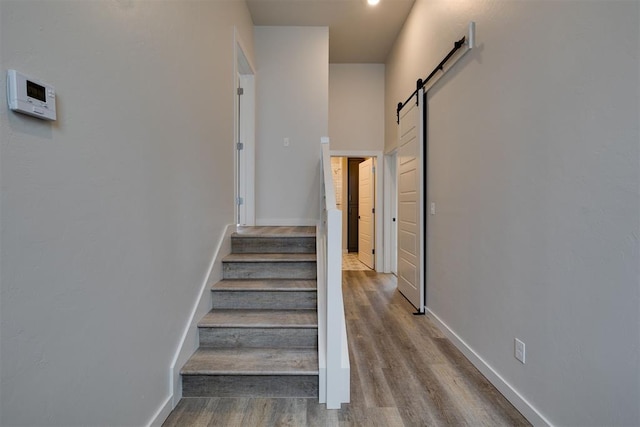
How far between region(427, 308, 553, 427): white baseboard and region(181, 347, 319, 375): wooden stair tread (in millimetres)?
1098

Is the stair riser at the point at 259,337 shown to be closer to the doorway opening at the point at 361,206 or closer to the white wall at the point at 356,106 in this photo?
the doorway opening at the point at 361,206

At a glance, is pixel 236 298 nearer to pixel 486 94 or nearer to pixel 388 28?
pixel 486 94

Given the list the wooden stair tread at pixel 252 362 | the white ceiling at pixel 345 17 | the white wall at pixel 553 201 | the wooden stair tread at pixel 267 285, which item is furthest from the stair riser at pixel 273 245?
the white ceiling at pixel 345 17

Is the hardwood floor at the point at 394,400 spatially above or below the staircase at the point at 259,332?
below

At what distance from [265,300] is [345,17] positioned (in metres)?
3.38

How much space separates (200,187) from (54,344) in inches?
51.7

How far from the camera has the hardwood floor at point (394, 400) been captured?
1601mm

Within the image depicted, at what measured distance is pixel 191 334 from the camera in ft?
6.23

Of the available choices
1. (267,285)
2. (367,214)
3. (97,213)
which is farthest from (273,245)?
(367,214)

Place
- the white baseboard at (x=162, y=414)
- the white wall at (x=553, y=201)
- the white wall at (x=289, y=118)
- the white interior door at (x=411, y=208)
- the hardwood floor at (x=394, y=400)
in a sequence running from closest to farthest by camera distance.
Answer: the white wall at (x=553, y=201) < the white baseboard at (x=162, y=414) < the hardwood floor at (x=394, y=400) < the white interior door at (x=411, y=208) < the white wall at (x=289, y=118)

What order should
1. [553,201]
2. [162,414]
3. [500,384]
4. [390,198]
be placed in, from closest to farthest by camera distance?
[553,201]
[162,414]
[500,384]
[390,198]

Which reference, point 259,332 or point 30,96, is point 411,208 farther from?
point 30,96

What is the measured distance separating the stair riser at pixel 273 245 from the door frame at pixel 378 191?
245 cm

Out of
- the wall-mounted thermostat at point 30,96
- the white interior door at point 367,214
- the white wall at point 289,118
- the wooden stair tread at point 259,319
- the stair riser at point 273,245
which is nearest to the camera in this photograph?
the wall-mounted thermostat at point 30,96
